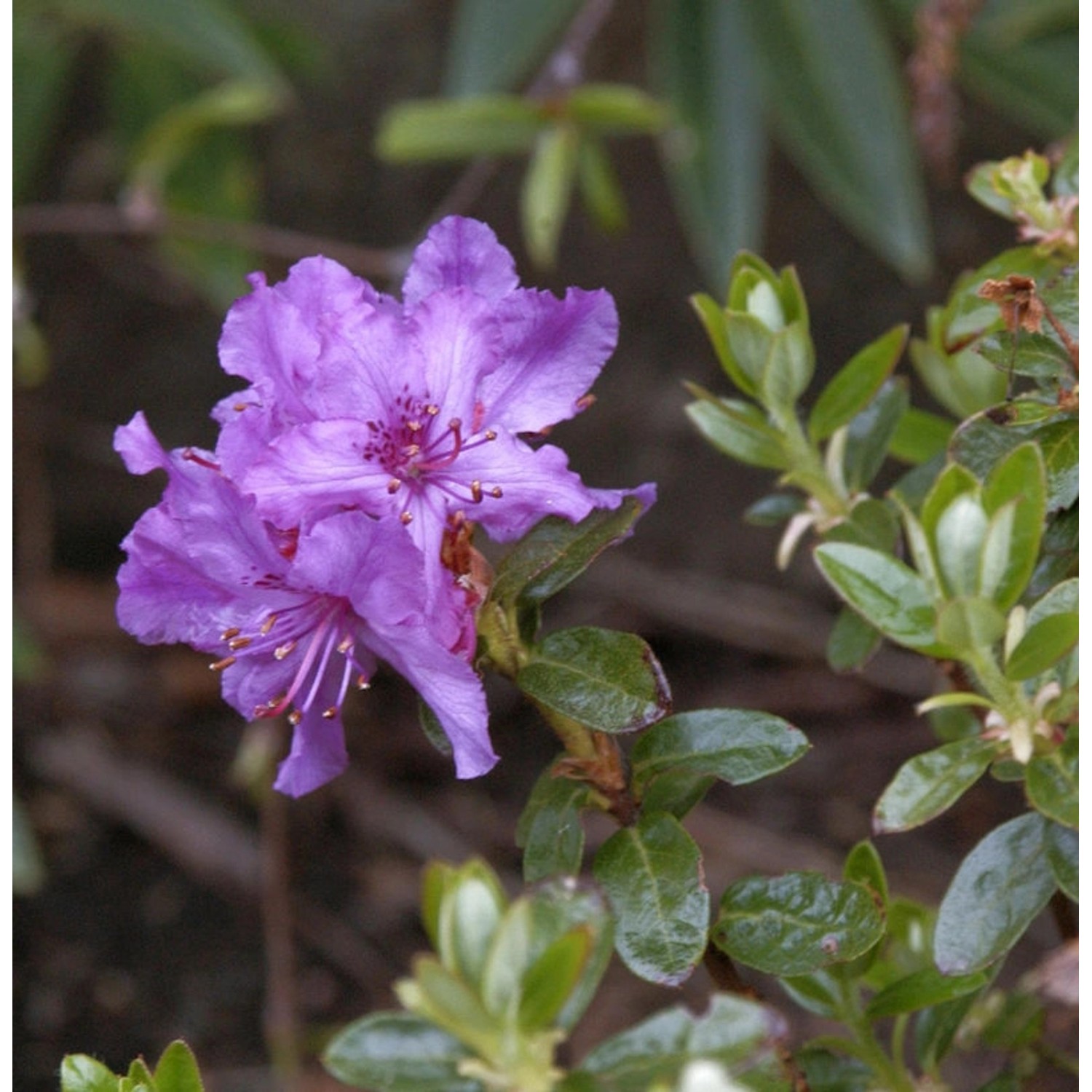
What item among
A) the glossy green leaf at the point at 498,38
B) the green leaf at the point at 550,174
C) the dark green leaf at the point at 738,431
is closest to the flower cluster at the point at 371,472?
the dark green leaf at the point at 738,431

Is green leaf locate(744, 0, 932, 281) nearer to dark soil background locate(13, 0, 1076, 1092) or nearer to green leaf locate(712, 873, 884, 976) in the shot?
dark soil background locate(13, 0, 1076, 1092)

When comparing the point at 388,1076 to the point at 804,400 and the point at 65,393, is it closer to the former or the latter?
the point at 804,400

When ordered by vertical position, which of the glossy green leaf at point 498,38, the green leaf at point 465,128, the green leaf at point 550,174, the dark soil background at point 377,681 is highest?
the glossy green leaf at point 498,38

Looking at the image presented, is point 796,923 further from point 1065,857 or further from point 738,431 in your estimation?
point 738,431

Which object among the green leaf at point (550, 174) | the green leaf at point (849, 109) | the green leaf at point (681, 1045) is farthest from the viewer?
the green leaf at point (849, 109)

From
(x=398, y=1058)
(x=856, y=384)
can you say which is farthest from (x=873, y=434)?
(x=398, y=1058)

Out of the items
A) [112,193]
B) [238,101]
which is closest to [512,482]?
[238,101]

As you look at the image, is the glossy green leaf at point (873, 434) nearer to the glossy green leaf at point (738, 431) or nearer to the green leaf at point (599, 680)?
the glossy green leaf at point (738, 431)
